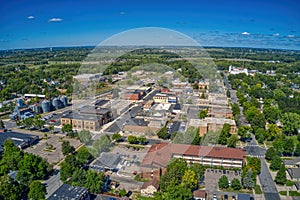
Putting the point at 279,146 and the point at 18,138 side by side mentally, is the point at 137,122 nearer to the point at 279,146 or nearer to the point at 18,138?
the point at 18,138

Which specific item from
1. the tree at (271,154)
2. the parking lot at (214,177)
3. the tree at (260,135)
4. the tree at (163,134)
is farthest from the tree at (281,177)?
the tree at (163,134)

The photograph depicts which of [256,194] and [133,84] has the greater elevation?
[133,84]

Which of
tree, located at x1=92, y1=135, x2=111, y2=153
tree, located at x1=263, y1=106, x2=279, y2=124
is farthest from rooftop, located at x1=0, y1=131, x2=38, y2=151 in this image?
tree, located at x1=263, y1=106, x2=279, y2=124

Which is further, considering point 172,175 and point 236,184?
point 236,184

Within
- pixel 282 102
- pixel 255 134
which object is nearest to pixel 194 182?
pixel 255 134

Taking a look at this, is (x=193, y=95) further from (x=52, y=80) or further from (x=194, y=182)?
(x=52, y=80)

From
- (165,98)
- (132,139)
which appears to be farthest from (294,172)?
(165,98)

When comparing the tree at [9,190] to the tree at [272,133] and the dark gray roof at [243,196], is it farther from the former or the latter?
the tree at [272,133]
